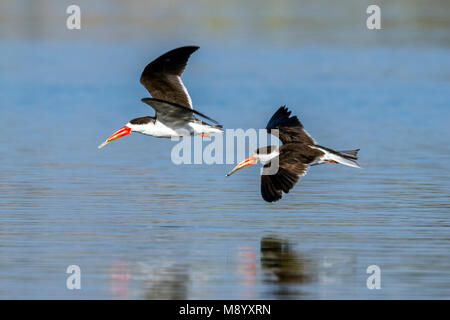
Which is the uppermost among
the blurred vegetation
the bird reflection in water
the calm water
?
the blurred vegetation

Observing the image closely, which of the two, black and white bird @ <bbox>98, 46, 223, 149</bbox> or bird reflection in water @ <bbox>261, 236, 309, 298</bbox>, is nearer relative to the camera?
bird reflection in water @ <bbox>261, 236, 309, 298</bbox>

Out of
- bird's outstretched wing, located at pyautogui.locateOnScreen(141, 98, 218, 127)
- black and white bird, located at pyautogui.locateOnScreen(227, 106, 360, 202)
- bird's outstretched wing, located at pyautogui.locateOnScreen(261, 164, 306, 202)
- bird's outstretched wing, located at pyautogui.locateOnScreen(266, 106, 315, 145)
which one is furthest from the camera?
bird's outstretched wing, located at pyautogui.locateOnScreen(141, 98, 218, 127)

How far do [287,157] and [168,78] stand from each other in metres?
2.84

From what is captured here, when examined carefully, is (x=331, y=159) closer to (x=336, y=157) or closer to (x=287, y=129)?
(x=336, y=157)

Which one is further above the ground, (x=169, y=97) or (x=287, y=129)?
(x=169, y=97)

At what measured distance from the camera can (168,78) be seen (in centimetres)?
1567

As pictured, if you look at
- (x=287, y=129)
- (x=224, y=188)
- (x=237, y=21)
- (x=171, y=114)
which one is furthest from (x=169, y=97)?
(x=237, y=21)

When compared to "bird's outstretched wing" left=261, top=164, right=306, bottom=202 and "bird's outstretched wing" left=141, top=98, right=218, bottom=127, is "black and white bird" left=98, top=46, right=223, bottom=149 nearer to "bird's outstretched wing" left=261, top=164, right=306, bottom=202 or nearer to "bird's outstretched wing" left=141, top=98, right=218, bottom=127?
"bird's outstretched wing" left=141, top=98, right=218, bottom=127

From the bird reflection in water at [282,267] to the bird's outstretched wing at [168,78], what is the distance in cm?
351

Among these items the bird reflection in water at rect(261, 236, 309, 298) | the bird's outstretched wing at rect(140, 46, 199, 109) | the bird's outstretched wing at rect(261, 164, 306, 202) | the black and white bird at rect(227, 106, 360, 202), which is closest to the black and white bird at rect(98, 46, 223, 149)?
the bird's outstretched wing at rect(140, 46, 199, 109)

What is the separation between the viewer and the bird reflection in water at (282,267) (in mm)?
10664

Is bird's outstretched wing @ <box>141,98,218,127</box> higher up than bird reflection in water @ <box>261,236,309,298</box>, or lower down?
higher up

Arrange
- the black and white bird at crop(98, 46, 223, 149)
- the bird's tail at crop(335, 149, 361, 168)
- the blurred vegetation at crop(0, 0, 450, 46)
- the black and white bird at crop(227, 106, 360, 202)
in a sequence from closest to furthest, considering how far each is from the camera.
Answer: the black and white bird at crop(227, 106, 360, 202)
the bird's tail at crop(335, 149, 361, 168)
the black and white bird at crop(98, 46, 223, 149)
the blurred vegetation at crop(0, 0, 450, 46)

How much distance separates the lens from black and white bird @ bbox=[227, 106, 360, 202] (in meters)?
12.9
